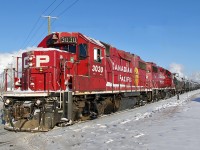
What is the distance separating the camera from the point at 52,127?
1033 cm

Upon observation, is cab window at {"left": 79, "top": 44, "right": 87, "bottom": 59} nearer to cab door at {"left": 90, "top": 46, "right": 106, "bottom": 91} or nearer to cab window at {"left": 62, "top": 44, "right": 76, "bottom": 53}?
cab window at {"left": 62, "top": 44, "right": 76, "bottom": 53}

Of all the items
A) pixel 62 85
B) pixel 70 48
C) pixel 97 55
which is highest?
pixel 70 48

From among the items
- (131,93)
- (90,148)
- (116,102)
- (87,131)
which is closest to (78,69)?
(87,131)

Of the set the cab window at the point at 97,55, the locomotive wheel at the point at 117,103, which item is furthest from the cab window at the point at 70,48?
the locomotive wheel at the point at 117,103

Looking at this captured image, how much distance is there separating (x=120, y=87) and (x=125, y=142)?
10.1m

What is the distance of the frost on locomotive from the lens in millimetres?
10516

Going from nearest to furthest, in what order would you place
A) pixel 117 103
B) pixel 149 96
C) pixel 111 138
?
pixel 111 138
pixel 117 103
pixel 149 96

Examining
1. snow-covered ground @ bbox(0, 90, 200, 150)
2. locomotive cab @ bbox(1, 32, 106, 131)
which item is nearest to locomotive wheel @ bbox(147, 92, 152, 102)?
locomotive cab @ bbox(1, 32, 106, 131)

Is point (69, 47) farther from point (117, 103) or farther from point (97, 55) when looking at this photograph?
point (117, 103)

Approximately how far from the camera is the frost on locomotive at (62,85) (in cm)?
1052

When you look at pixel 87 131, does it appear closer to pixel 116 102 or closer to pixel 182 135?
pixel 182 135

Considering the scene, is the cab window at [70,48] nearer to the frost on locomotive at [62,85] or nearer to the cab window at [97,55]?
the frost on locomotive at [62,85]

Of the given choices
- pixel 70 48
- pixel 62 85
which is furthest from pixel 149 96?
pixel 62 85

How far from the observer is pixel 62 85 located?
11.6 m
